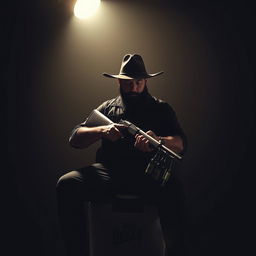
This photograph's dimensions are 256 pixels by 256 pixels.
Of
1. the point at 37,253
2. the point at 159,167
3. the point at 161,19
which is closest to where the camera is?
the point at 159,167

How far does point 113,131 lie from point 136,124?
0.23m

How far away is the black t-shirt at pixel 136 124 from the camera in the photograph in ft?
5.83

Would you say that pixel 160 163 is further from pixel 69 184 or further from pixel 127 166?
pixel 69 184

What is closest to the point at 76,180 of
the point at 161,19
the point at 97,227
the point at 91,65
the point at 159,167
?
the point at 97,227

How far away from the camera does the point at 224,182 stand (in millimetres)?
2242

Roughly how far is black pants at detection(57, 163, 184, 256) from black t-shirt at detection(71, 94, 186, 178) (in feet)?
0.40

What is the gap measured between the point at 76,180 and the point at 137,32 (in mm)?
1081

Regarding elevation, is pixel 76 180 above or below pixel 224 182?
above

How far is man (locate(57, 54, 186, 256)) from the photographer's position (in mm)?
1580

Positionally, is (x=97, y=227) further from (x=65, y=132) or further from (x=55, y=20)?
(x=55, y=20)

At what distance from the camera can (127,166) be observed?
1.76m

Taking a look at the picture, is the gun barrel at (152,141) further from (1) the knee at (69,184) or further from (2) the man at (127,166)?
(1) the knee at (69,184)

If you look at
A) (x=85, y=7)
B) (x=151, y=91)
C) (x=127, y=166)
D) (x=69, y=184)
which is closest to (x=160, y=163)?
(x=127, y=166)

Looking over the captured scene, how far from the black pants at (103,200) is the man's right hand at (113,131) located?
0.64 feet
